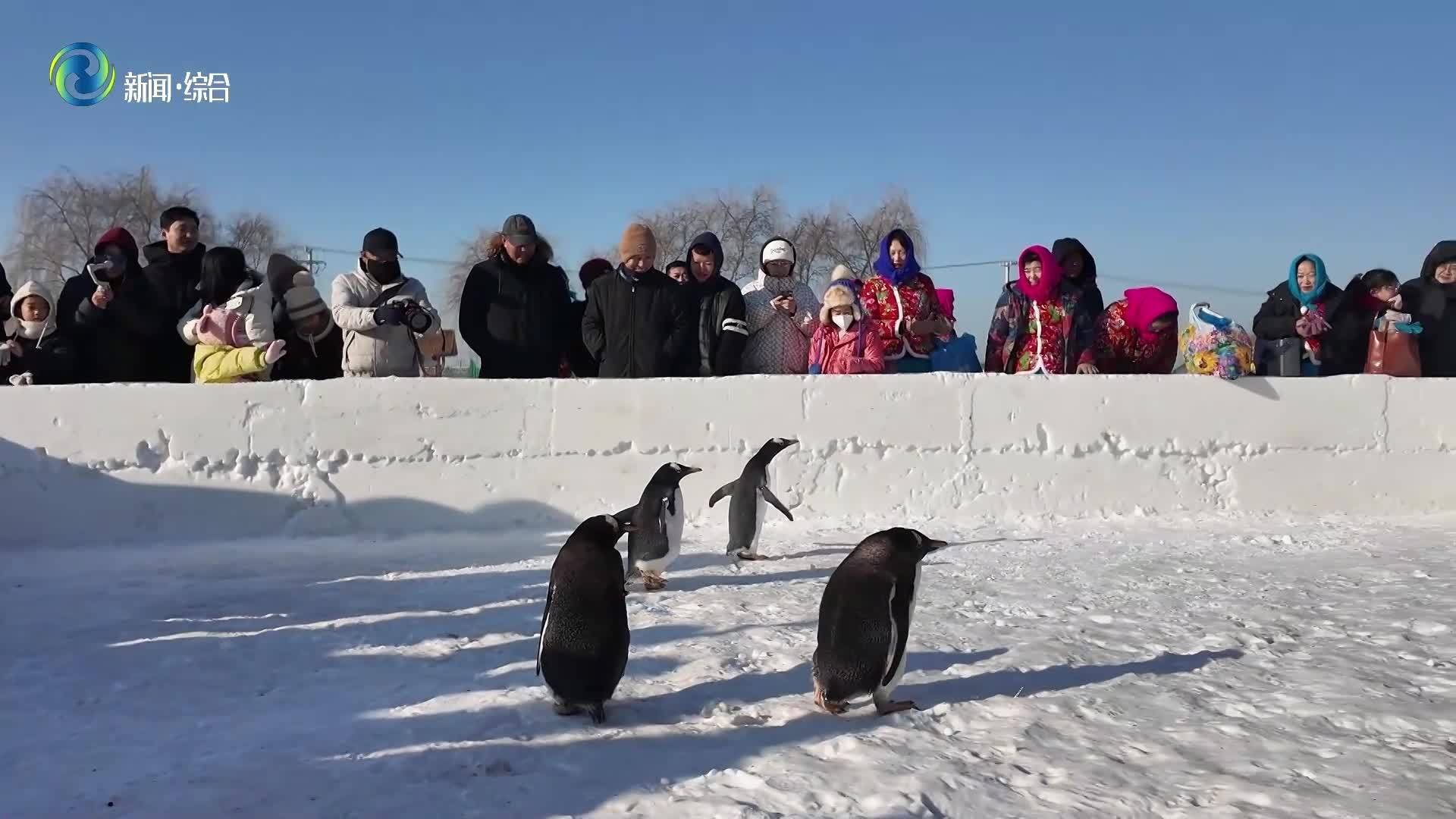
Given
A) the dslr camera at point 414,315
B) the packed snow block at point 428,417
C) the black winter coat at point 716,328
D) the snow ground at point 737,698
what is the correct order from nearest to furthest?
the snow ground at point 737,698, the packed snow block at point 428,417, the dslr camera at point 414,315, the black winter coat at point 716,328

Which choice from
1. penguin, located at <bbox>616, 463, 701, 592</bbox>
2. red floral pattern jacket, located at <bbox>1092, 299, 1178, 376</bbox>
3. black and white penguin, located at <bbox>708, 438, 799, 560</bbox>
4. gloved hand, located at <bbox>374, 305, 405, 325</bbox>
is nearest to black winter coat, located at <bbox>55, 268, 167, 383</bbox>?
gloved hand, located at <bbox>374, 305, 405, 325</bbox>

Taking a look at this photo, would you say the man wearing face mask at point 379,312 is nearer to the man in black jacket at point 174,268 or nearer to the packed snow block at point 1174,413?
the man in black jacket at point 174,268

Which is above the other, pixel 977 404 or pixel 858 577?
pixel 977 404

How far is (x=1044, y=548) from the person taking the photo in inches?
217

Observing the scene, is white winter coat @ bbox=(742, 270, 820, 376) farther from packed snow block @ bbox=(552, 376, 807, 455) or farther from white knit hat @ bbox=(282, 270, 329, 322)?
white knit hat @ bbox=(282, 270, 329, 322)

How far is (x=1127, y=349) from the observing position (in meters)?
7.15

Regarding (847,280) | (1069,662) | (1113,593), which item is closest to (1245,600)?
(1113,593)

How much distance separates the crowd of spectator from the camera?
6.31 m

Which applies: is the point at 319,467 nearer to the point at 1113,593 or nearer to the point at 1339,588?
→ the point at 1113,593

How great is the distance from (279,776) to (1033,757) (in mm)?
1837

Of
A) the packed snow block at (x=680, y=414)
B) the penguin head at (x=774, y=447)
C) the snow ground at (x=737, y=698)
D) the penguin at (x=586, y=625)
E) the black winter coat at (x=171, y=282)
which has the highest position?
the black winter coat at (x=171, y=282)

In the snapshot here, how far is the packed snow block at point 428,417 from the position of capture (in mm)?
6086

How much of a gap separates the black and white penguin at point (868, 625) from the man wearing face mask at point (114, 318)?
527 cm

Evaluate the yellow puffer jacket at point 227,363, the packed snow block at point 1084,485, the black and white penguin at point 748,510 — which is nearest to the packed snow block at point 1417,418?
the packed snow block at point 1084,485
